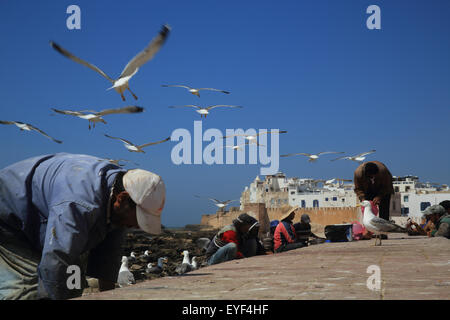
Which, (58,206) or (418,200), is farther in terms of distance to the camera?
(418,200)

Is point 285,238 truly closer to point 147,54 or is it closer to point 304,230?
point 304,230

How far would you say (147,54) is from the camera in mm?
9453

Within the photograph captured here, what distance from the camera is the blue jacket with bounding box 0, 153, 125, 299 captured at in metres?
3.07

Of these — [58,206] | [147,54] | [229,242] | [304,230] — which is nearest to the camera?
[58,206]

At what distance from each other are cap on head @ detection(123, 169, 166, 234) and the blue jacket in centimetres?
15

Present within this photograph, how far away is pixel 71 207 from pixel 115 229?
0.85 meters

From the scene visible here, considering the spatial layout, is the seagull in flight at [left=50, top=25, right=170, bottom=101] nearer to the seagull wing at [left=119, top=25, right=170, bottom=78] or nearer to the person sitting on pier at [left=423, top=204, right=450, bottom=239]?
the seagull wing at [left=119, top=25, right=170, bottom=78]

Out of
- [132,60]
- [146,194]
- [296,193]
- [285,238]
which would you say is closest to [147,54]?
[132,60]

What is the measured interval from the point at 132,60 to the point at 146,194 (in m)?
6.92

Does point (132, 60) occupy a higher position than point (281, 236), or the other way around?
point (132, 60)

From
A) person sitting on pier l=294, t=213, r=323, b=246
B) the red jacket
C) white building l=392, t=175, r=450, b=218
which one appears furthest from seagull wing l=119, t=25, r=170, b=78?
white building l=392, t=175, r=450, b=218

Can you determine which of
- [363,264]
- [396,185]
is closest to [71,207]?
[363,264]

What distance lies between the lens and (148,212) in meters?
3.59
